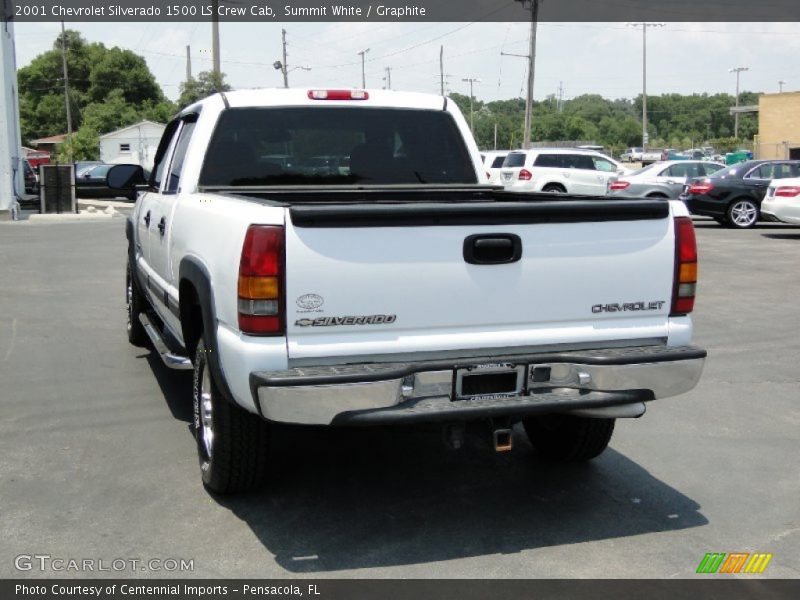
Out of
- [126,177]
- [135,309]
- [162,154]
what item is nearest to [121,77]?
[135,309]

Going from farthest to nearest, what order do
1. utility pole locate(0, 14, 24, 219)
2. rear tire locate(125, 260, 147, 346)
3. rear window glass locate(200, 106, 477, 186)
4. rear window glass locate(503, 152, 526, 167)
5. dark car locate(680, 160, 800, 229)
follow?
rear window glass locate(503, 152, 526, 167) < utility pole locate(0, 14, 24, 219) < dark car locate(680, 160, 800, 229) < rear tire locate(125, 260, 147, 346) < rear window glass locate(200, 106, 477, 186)

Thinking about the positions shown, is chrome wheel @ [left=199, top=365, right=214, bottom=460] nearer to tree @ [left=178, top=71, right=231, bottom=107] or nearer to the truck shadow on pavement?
the truck shadow on pavement

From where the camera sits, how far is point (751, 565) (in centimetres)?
410

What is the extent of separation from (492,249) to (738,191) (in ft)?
62.7

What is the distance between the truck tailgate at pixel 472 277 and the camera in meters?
3.99

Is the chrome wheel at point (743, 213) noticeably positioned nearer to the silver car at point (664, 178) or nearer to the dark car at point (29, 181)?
the silver car at point (664, 178)

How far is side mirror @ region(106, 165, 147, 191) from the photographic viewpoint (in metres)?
7.67

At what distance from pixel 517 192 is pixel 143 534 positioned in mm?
3156

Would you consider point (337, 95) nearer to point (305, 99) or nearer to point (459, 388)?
point (305, 99)

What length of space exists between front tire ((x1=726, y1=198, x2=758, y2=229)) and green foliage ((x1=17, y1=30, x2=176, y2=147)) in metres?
86.5

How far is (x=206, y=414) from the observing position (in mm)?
4836

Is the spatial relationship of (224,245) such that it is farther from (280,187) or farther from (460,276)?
(280,187)
